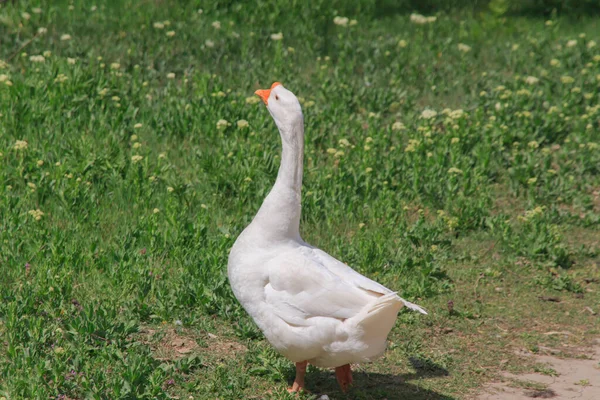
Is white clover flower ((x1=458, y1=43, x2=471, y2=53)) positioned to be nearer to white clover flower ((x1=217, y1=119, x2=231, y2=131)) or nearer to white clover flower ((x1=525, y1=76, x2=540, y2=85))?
white clover flower ((x1=525, y1=76, x2=540, y2=85))

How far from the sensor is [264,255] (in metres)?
4.77

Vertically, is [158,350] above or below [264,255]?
below

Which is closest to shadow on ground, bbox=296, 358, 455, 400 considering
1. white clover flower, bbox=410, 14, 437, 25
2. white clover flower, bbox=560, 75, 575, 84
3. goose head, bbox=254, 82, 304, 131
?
goose head, bbox=254, 82, 304, 131

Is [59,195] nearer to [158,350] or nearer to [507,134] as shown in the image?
[158,350]

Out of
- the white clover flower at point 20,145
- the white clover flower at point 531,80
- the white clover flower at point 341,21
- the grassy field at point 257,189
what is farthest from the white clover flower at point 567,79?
the white clover flower at point 20,145

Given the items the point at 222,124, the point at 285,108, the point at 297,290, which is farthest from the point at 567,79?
the point at 297,290

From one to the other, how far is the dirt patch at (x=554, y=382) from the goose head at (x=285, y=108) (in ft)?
6.84

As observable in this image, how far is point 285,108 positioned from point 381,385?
186 cm

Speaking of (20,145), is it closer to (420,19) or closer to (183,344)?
(183,344)

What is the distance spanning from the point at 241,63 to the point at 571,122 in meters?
3.98

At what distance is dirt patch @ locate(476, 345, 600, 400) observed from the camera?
526cm

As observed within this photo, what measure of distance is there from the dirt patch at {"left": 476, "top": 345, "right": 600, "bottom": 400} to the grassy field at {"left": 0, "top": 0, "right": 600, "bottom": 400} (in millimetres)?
118

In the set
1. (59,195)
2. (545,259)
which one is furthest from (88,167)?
(545,259)

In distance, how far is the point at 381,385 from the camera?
5.24m
